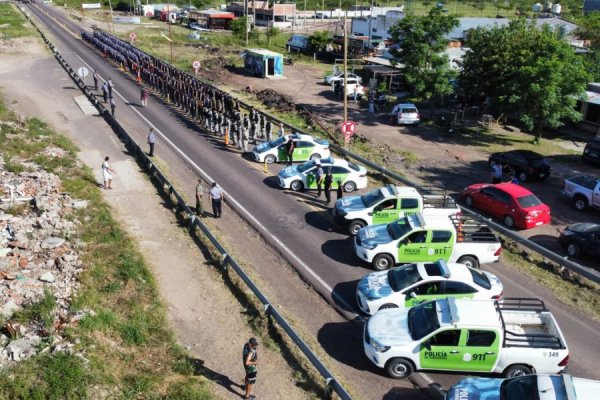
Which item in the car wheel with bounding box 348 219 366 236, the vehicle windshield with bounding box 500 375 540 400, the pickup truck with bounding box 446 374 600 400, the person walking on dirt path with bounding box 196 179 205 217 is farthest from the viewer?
the person walking on dirt path with bounding box 196 179 205 217

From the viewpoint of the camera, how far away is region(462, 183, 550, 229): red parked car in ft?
63.9

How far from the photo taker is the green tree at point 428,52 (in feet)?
116

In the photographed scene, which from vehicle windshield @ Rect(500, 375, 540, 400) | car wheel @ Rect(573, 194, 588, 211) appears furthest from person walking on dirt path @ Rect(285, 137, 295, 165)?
vehicle windshield @ Rect(500, 375, 540, 400)

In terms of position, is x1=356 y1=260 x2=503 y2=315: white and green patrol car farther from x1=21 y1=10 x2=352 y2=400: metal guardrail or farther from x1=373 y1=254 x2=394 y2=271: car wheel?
x1=21 y1=10 x2=352 y2=400: metal guardrail

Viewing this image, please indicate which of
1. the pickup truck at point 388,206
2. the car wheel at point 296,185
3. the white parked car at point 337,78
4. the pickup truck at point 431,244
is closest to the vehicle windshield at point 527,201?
the pickup truck at point 388,206

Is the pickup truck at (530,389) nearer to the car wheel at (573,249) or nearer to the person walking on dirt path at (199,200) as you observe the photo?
the car wheel at (573,249)

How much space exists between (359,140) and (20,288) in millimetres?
20735

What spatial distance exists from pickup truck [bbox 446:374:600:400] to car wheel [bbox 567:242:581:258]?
9.70 meters

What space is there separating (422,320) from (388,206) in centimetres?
684

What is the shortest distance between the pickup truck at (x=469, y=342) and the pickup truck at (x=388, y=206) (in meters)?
6.27

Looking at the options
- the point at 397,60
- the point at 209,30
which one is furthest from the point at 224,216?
the point at 209,30

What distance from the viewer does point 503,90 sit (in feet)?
105

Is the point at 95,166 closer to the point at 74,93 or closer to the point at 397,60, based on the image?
the point at 74,93

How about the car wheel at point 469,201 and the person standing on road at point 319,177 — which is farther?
the car wheel at point 469,201
